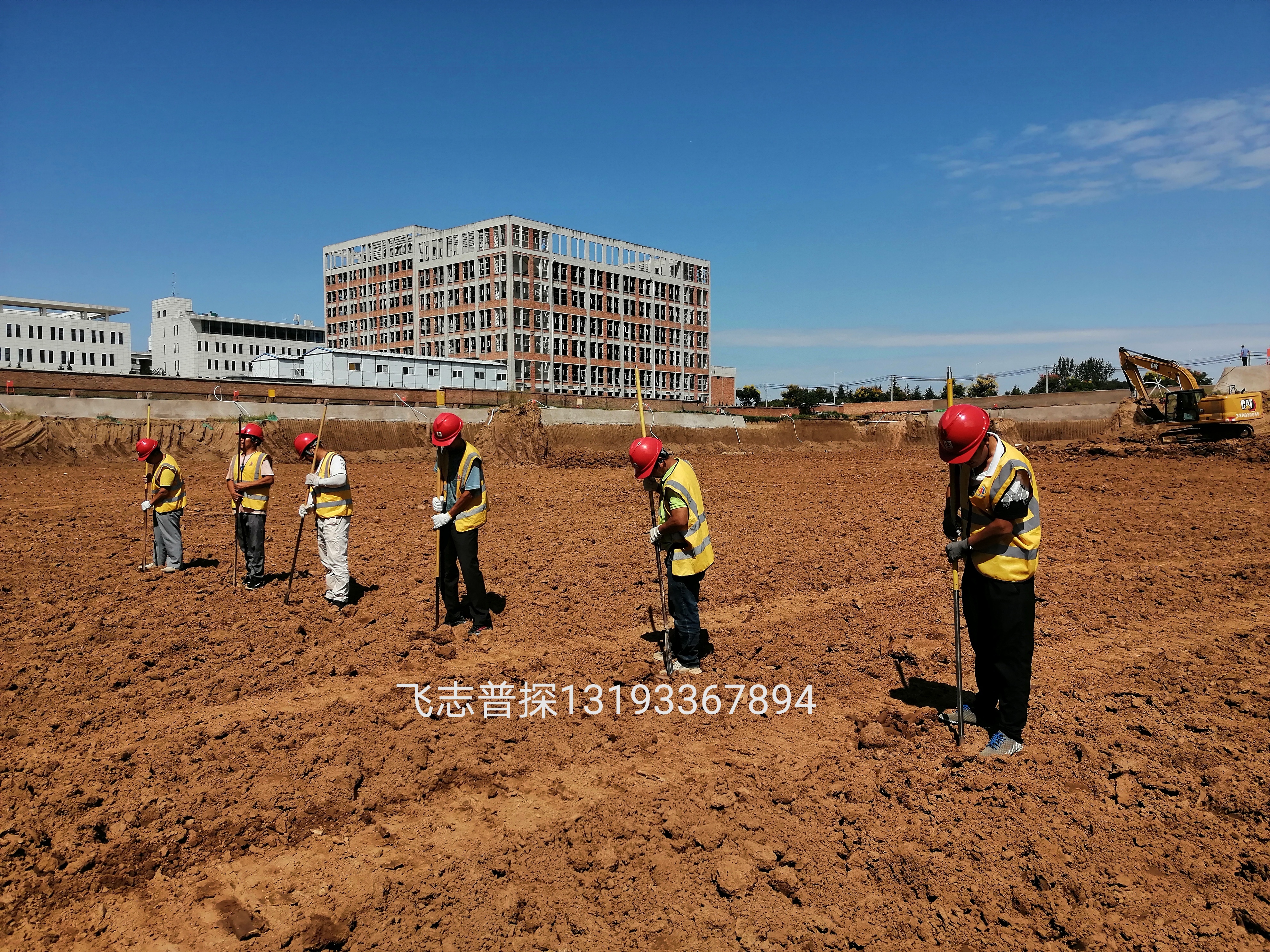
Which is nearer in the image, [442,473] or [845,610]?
[442,473]

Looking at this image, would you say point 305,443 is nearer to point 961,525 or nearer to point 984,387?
point 961,525

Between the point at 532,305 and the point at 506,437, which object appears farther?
the point at 532,305

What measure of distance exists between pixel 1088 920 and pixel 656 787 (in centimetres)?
237

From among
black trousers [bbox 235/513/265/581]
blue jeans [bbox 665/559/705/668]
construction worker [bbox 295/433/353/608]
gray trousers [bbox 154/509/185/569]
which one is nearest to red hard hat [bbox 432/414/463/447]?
construction worker [bbox 295/433/353/608]

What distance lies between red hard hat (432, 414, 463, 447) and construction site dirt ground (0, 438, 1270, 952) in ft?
6.49

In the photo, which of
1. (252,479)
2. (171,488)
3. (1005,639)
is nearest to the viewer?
(1005,639)

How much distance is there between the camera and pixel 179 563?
10.1m

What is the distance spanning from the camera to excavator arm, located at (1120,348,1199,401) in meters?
26.9

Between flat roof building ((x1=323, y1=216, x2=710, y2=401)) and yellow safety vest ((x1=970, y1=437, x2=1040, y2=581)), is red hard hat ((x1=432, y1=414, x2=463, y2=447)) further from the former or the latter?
flat roof building ((x1=323, y1=216, x2=710, y2=401))

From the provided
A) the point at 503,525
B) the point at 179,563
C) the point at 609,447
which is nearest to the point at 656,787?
the point at 179,563

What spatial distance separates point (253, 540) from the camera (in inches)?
362

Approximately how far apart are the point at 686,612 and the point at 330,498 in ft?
13.9

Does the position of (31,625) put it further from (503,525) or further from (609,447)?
(609,447)

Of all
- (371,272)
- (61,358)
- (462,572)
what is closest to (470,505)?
(462,572)
